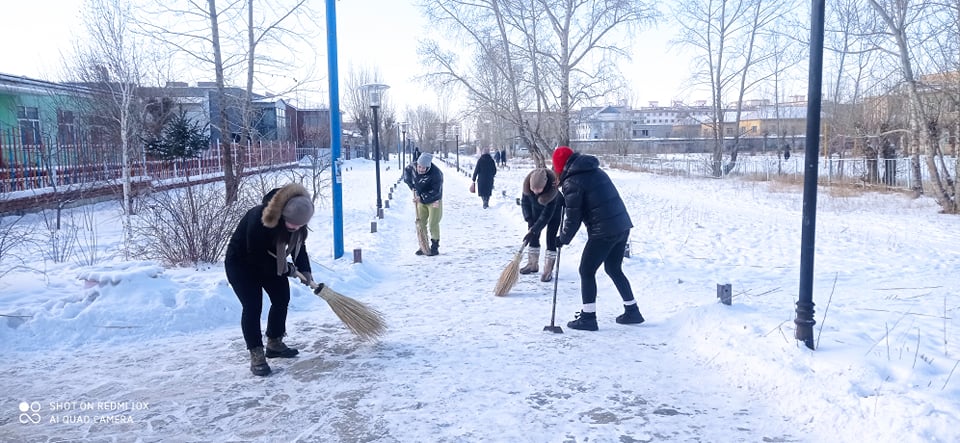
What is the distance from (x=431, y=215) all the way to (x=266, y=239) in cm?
561

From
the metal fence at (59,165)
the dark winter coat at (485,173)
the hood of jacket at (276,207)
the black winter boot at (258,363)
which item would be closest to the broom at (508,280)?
the black winter boot at (258,363)

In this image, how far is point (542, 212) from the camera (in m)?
7.72

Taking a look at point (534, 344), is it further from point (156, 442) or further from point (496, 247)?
point (496, 247)

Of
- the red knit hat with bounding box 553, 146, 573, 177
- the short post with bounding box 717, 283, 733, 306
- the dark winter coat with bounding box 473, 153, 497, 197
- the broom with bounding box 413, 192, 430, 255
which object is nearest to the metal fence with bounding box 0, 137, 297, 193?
the broom with bounding box 413, 192, 430, 255

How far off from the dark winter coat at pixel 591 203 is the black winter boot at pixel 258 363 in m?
2.71

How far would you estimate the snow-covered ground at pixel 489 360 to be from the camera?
3889 millimetres

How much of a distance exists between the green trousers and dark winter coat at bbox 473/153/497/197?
753 cm

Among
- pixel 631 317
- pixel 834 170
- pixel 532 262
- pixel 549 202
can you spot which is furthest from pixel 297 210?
pixel 834 170

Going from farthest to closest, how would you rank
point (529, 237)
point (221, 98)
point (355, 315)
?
point (221, 98)
point (529, 237)
point (355, 315)

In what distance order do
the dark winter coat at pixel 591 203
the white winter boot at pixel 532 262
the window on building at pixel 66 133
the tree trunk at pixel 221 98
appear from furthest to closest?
the window on building at pixel 66 133, the tree trunk at pixel 221 98, the white winter boot at pixel 532 262, the dark winter coat at pixel 591 203

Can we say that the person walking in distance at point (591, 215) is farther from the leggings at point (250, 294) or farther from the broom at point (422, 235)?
the broom at point (422, 235)

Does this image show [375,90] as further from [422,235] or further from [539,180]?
[539,180]

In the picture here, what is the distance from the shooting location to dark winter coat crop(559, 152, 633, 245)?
18.8 ft

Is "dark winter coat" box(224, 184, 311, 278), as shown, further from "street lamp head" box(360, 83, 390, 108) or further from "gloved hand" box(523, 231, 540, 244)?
"street lamp head" box(360, 83, 390, 108)
